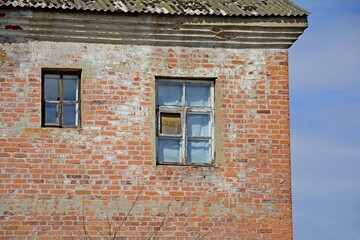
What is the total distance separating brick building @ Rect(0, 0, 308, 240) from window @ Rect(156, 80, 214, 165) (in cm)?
2

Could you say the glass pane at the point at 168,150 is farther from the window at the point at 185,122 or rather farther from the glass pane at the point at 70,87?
the glass pane at the point at 70,87

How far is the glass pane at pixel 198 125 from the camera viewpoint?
1488 centimetres

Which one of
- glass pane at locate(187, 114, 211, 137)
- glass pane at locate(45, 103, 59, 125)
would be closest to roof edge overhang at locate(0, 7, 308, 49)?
glass pane at locate(45, 103, 59, 125)

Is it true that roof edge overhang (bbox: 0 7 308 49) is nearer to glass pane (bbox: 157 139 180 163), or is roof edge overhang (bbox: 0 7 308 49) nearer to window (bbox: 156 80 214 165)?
window (bbox: 156 80 214 165)

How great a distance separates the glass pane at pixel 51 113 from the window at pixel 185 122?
165 centimetres

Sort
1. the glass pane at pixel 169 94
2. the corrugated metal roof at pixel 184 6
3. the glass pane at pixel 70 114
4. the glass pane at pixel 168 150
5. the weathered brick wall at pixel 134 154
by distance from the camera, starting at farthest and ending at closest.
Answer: the glass pane at pixel 169 94 → the glass pane at pixel 168 150 → the glass pane at pixel 70 114 → the corrugated metal roof at pixel 184 6 → the weathered brick wall at pixel 134 154

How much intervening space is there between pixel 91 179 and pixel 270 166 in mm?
2959

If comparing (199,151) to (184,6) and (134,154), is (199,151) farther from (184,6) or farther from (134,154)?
(184,6)

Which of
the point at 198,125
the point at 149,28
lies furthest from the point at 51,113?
the point at 198,125

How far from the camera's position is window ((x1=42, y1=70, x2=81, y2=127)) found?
14.5 metres

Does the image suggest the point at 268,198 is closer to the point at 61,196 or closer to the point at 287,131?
the point at 287,131

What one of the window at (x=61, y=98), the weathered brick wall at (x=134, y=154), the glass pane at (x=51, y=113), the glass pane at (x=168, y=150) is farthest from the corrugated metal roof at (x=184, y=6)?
the glass pane at (x=168, y=150)

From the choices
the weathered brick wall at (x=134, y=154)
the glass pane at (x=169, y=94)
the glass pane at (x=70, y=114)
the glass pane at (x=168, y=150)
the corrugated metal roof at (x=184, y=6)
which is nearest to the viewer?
the weathered brick wall at (x=134, y=154)

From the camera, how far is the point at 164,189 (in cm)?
1444
